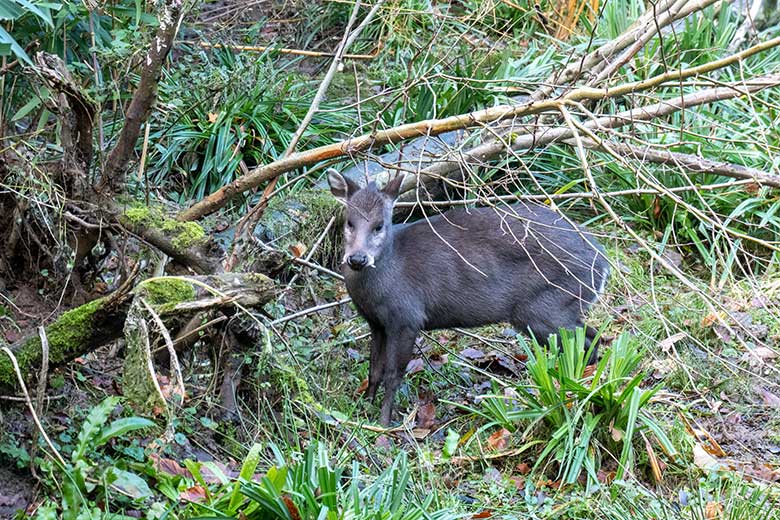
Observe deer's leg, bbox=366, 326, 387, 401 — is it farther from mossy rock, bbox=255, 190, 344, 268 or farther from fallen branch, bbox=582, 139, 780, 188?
fallen branch, bbox=582, 139, 780, 188

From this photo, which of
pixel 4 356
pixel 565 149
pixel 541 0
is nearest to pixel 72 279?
pixel 4 356

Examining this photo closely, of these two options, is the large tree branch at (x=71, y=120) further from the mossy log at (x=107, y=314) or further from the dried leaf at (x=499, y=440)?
the dried leaf at (x=499, y=440)

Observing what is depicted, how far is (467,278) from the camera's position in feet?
21.6

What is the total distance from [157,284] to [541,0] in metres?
7.10

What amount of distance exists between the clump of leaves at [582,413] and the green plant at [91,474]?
1.91 m

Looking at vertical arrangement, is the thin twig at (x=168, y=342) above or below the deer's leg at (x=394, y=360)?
above

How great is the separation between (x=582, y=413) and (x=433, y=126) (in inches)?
67.5

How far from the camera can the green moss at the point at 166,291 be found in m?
4.61

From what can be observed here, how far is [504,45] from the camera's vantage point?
416 inches

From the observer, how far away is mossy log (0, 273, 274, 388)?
4.64 m

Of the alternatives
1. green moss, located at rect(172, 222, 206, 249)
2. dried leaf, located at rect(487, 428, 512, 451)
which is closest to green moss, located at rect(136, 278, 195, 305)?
green moss, located at rect(172, 222, 206, 249)

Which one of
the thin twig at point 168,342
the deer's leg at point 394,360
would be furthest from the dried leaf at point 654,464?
the thin twig at point 168,342

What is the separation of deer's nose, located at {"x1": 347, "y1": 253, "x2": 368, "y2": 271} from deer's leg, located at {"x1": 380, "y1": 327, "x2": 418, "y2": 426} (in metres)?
0.57

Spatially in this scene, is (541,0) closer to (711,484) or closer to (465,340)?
(465,340)
